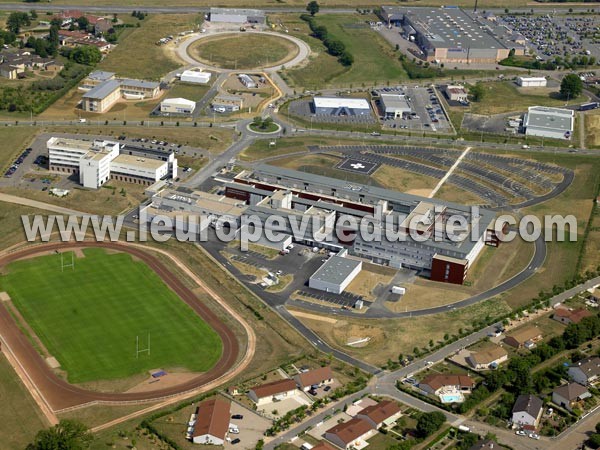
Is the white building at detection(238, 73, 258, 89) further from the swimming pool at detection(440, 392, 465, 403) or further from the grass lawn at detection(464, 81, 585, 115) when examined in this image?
the swimming pool at detection(440, 392, 465, 403)

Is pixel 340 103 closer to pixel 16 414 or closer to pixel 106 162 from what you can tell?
pixel 106 162

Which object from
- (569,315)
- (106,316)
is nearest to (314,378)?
(106,316)

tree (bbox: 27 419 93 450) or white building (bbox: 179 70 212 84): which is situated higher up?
white building (bbox: 179 70 212 84)

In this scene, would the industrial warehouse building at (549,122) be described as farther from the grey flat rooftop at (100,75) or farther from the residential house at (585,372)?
the grey flat rooftop at (100,75)

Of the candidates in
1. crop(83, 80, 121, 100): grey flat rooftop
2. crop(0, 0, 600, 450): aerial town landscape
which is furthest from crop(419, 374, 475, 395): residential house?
crop(83, 80, 121, 100): grey flat rooftop

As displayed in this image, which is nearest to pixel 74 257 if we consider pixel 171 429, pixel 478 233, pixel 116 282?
pixel 116 282

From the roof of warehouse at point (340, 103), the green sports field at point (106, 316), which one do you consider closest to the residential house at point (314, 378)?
the green sports field at point (106, 316)
